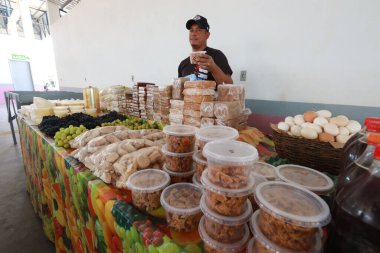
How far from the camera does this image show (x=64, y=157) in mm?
1107

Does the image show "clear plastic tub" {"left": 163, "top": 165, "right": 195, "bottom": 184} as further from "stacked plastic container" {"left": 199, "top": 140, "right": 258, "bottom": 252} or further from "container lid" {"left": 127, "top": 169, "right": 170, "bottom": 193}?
"stacked plastic container" {"left": 199, "top": 140, "right": 258, "bottom": 252}

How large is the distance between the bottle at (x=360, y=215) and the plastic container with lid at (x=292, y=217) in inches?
1.5

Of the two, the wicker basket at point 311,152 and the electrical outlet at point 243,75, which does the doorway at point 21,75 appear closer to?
the electrical outlet at point 243,75

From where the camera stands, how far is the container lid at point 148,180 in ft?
2.16

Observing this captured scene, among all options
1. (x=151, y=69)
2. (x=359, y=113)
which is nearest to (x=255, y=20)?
(x=359, y=113)

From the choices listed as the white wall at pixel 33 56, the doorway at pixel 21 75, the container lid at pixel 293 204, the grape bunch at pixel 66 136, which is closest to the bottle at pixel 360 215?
the container lid at pixel 293 204

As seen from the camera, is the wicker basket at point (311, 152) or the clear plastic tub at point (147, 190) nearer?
the clear plastic tub at point (147, 190)

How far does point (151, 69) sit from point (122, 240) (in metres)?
2.74

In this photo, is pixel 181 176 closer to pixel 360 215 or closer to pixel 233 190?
pixel 233 190

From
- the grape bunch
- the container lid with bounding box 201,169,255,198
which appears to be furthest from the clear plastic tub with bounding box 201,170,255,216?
the grape bunch

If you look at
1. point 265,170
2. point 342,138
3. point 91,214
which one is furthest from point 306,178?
point 91,214

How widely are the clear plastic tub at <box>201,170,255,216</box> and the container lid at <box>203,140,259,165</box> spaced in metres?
0.07

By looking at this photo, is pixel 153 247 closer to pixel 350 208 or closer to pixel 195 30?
pixel 350 208

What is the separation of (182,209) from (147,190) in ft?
0.53
